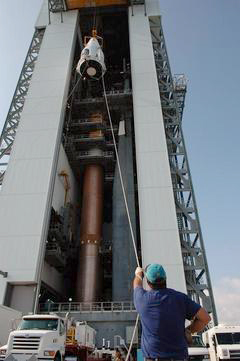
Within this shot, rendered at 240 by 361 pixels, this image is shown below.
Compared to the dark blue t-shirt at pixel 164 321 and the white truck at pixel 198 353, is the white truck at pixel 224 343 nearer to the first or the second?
the white truck at pixel 198 353

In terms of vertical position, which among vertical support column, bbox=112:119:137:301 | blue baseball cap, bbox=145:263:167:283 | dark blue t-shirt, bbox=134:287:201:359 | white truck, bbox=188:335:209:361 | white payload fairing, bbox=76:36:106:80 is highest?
white payload fairing, bbox=76:36:106:80

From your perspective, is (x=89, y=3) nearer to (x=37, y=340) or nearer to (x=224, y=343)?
(x=37, y=340)

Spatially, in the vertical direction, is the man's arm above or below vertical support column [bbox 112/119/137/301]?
below

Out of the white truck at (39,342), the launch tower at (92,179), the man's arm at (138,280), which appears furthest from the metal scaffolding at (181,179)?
the man's arm at (138,280)

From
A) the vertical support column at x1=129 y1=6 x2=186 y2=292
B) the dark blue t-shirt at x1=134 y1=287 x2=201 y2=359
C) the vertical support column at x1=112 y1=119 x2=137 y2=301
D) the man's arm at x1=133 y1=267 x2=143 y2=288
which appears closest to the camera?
the dark blue t-shirt at x1=134 y1=287 x2=201 y2=359

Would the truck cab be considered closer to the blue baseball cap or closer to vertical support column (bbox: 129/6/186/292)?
the blue baseball cap

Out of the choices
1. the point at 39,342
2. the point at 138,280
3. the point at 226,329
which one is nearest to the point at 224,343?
the point at 226,329

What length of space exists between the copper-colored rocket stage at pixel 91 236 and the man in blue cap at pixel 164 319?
22.9m

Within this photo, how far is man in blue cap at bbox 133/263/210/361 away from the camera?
302 centimetres

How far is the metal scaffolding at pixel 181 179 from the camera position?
2209 cm

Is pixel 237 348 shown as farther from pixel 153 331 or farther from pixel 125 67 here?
pixel 125 67

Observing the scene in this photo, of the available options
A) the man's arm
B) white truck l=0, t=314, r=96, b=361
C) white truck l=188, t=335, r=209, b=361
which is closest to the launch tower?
white truck l=188, t=335, r=209, b=361

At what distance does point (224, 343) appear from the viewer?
13.0 meters

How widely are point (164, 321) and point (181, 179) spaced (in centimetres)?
2458
